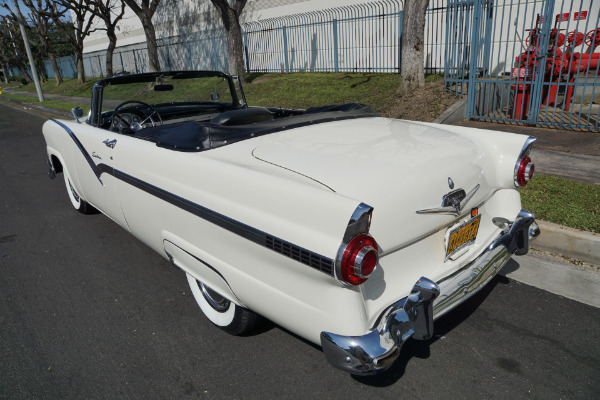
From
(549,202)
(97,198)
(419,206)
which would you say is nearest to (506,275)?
(549,202)

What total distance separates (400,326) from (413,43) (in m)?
7.85

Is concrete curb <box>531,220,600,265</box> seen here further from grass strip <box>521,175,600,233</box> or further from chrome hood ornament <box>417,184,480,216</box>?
chrome hood ornament <box>417,184,480,216</box>

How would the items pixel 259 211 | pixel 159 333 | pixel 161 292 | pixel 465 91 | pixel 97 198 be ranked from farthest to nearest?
pixel 465 91
pixel 97 198
pixel 161 292
pixel 159 333
pixel 259 211

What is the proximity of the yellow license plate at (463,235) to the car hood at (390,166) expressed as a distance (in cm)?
8

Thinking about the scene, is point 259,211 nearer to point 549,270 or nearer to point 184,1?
point 549,270

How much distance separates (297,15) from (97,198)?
554 inches

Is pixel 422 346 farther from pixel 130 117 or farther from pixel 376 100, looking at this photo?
pixel 376 100

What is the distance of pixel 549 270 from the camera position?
315cm

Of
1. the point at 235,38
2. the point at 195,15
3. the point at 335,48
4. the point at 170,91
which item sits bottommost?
the point at 170,91

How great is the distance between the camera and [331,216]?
165 cm

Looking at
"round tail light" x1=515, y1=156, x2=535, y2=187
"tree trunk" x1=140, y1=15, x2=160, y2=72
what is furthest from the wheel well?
"tree trunk" x1=140, y1=15, x2=160, y2=72

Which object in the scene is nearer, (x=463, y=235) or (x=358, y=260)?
(x=358, y=260)

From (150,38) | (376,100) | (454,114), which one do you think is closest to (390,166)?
(454,114)

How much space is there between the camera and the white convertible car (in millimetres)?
1715
